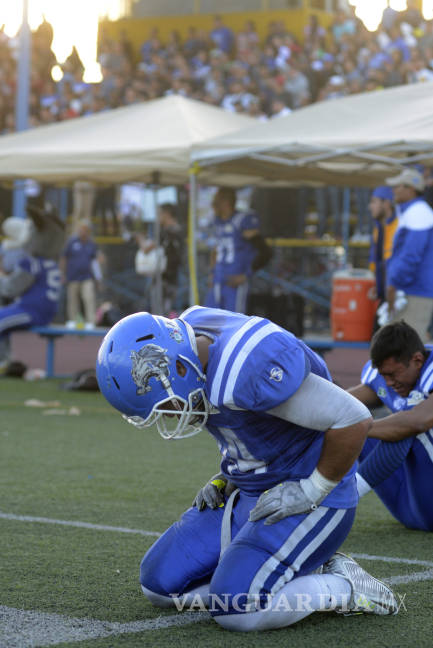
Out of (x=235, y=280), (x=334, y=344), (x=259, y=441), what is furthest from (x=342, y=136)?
(x=259, y=441)

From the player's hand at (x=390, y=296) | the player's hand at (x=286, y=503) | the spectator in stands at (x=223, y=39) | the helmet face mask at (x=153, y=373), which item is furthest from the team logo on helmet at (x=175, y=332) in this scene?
the spectator in stands at (x=223, y=39)

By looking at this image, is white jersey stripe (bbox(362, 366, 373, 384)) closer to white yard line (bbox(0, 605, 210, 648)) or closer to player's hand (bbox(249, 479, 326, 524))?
player's hand (bbox(249, 479, 326, 524))

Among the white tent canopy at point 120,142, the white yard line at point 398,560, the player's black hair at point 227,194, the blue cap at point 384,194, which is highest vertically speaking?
the white tent canopy at point 120,142

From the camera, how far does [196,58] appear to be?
20.5m

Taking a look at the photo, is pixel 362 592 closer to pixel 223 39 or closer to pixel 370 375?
pixel 370 375

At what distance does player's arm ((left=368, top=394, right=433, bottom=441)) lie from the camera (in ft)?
15.8

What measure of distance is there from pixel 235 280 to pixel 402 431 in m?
7.42

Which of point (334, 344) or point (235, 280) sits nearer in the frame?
point (334, 344)

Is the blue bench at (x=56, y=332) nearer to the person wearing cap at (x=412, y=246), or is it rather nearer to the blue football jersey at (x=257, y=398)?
the person wearing cap at (x=412, y=246)

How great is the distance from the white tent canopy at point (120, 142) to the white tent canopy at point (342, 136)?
0.77 meters

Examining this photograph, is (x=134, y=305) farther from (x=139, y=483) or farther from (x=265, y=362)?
(x=265, y=362)

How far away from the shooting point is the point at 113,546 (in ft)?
15.5

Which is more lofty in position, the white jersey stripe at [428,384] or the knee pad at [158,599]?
the white jersey stripe at [428,384]

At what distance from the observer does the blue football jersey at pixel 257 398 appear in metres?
3.31
